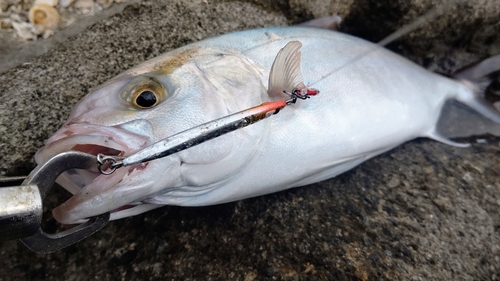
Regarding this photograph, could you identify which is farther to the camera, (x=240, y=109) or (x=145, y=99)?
(x=240, y=109)

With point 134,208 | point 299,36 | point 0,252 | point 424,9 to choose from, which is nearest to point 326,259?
point 134,208

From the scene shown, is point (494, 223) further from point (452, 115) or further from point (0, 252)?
point (0, 252)

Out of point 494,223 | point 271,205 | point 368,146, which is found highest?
point 368,146

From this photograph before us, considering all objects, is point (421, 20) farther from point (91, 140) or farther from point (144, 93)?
point (91, 140)

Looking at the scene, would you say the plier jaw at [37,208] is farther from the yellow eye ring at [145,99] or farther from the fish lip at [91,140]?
the yellow eye ring at [145,99]

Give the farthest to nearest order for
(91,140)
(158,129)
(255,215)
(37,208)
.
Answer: (255,215) < (158,129) < (91,140) < (37,208)

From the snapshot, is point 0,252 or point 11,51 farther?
point 11,51

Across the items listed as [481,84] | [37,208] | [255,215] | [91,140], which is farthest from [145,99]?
[481,84]
